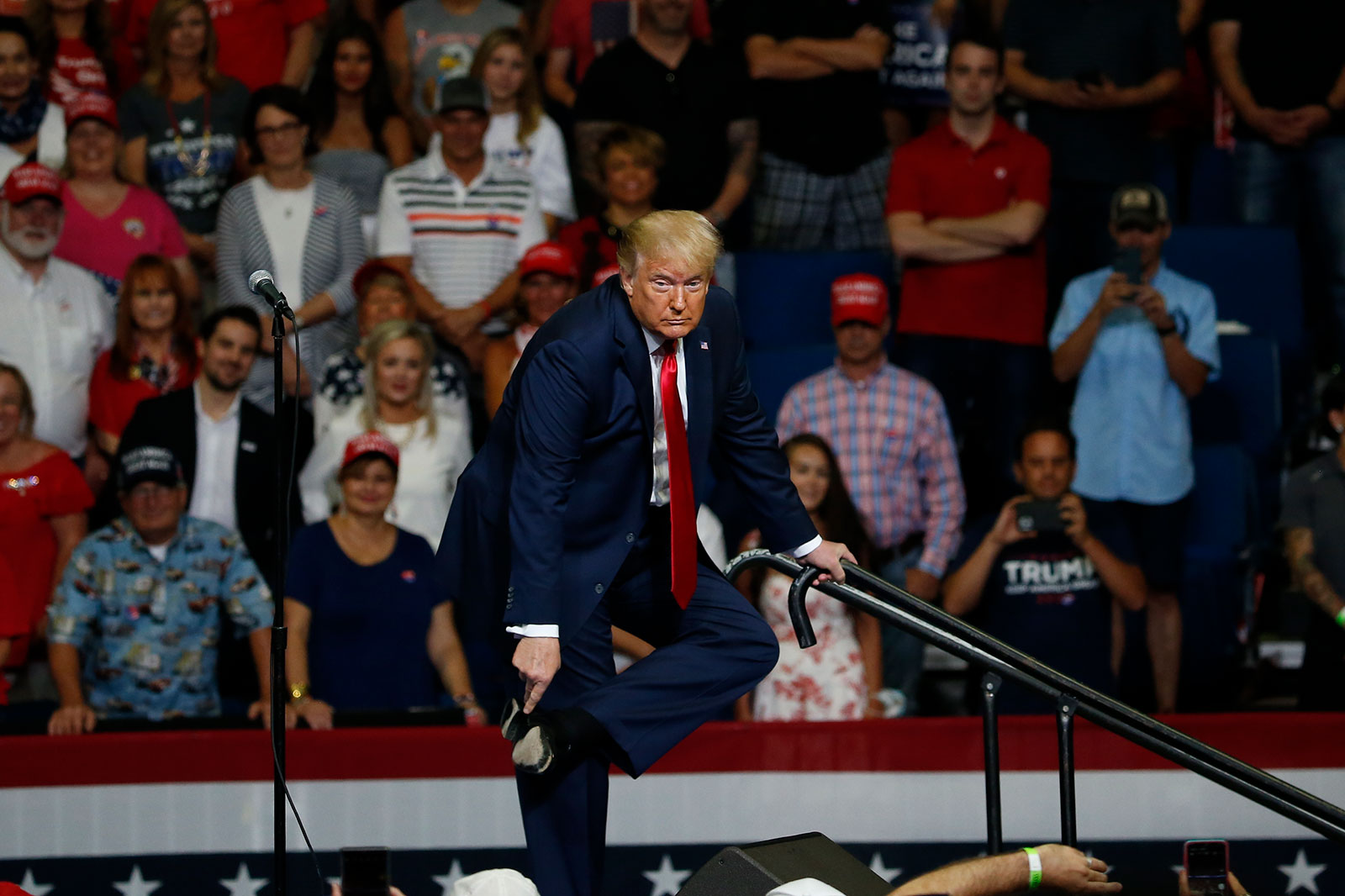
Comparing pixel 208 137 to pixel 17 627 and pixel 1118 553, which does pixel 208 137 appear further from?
pixel 1118 553

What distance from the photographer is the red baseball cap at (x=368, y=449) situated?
5.95 m

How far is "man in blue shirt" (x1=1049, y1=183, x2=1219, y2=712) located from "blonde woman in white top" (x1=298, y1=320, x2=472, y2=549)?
238 centimetres

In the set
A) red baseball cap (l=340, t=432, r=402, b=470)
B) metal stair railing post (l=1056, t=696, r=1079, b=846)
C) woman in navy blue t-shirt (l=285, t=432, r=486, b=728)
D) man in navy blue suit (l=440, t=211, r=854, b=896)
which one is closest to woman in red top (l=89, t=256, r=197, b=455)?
red baseball cap (l=340, t=432, r=402, b=470)

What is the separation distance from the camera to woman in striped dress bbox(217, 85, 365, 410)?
7172 mm

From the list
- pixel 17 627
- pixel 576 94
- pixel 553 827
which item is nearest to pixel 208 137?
→ pixel 576 94

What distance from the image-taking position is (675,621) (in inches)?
168

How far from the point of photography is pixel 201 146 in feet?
25.1

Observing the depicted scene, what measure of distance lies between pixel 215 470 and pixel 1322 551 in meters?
3.90

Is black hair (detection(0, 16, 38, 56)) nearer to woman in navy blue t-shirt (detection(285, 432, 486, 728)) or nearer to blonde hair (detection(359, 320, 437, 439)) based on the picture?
blonde hair (detection(359, 320, 437, 439))

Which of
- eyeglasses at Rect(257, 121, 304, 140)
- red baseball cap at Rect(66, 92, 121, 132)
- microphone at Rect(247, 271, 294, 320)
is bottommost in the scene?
microphone at Rect(247, 271, 294, 320)

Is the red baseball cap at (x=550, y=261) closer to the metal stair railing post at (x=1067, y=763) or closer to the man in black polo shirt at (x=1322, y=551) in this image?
the man in black polo shirt at (x=1322, y=551)

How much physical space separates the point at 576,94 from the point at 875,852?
398 cm

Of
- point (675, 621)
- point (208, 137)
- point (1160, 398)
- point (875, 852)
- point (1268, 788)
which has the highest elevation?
point (208, 137)

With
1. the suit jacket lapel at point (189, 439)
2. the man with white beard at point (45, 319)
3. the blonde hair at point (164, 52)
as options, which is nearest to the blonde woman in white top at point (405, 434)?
the suit jacket lapel at point (189, 439)
